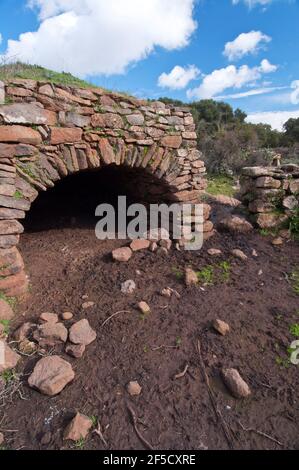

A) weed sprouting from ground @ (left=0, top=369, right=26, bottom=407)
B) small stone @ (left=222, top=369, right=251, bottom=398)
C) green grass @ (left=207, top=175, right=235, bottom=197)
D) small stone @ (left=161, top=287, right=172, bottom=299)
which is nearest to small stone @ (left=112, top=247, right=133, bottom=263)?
small stone @ (left=161, top=287, right=172, bottom=299)

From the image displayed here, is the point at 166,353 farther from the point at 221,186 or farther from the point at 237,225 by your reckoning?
the point at 221,186

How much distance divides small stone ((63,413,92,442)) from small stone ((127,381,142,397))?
362 millimetres

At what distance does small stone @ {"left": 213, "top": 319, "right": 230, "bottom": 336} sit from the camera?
278cm

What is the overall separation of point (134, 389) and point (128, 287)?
131 centimetres

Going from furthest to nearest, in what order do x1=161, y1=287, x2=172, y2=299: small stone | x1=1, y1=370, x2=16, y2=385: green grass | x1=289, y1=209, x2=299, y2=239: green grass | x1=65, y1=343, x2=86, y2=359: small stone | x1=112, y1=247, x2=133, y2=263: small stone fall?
x1=289, y1=209, x2=299, y2=239: green grass → x1=112, y1=247, x2=133, y2=263: small stone → x1=161, y1=287, x2=172, y2=299: small stone → x1=65, y1=343, x2=86, y2=359: small stone → x1=1, y1=370, x2=16, y2=385: green grass

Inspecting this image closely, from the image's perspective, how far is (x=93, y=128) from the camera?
3.43 metres

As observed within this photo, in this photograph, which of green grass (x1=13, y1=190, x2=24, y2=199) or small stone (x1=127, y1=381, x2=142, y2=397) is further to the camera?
green grass (x1=13, y1=190, x2=24, y2=199)

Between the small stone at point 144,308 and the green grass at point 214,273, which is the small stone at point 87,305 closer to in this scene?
the small stone at point 144,308

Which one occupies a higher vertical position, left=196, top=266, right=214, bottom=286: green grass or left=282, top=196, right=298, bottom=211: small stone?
left=282, top=196, right=298, bottom=211: small stone

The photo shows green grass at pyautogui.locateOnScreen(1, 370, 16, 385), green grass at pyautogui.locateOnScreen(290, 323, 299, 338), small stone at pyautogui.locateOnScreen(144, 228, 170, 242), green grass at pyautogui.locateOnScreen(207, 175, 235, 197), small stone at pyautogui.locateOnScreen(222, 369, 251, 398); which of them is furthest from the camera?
green grass at pyautogui.locateOnScreen(207, 175, 235, 197)

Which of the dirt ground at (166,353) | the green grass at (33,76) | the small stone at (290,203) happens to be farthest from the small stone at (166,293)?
the small stone at (290,203)

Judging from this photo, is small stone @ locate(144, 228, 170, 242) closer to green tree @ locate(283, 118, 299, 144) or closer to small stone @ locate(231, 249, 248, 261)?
small stone @ locate(231, 249, 248, 261)

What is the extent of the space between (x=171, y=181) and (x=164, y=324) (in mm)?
2157
